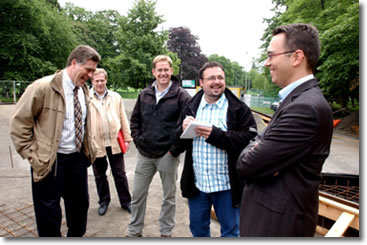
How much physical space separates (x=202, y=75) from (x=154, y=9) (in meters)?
17.5

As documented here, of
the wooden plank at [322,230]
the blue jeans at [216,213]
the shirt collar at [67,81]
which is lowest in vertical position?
the wooden plank at [322,230]

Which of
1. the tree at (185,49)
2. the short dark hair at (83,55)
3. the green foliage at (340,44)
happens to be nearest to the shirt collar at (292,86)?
the short dark hair at (83,55)

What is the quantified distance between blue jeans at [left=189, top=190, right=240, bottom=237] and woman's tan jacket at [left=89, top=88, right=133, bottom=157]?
170 centimetres

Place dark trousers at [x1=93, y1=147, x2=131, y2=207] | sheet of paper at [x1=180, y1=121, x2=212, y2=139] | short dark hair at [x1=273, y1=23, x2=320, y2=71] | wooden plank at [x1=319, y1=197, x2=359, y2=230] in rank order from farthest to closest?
dark trousers at [x1=93, y1=147, x2=131, y2=207] → wooden plank at [x1=319, y1=197, x2=359, y2=230] → sheet of paper at [x1=180, y1=121, x2=212, y2=139] → short dark hair at [x1=273, y1=23, x2=320, y2=71]

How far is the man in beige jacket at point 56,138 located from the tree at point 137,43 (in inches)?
597

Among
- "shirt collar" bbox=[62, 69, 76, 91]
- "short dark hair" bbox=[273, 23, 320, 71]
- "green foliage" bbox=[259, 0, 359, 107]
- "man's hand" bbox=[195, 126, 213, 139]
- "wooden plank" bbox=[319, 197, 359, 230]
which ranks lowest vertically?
"wooden plank" bbox=[319, 197, 359, 230]

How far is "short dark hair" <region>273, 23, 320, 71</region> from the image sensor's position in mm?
1547

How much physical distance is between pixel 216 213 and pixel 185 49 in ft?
141

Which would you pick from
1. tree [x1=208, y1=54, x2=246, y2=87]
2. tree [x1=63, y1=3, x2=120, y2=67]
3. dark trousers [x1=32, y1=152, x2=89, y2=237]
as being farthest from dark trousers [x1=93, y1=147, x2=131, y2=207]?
tree [x1=208, y1=54, x2=246, y2=87]

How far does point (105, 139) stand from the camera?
381 centimetres

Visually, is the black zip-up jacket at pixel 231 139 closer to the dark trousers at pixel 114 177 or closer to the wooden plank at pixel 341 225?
the wooden plank at pixel 341 225

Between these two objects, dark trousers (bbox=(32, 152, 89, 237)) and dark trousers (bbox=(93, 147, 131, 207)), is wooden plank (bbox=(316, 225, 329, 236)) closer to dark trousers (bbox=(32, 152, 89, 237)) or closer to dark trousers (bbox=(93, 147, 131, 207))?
dark trousers (bbox=(93, 147, 131, 207))

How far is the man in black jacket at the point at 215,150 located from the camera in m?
2.40

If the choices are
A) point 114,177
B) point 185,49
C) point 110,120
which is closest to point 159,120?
point 110,120
